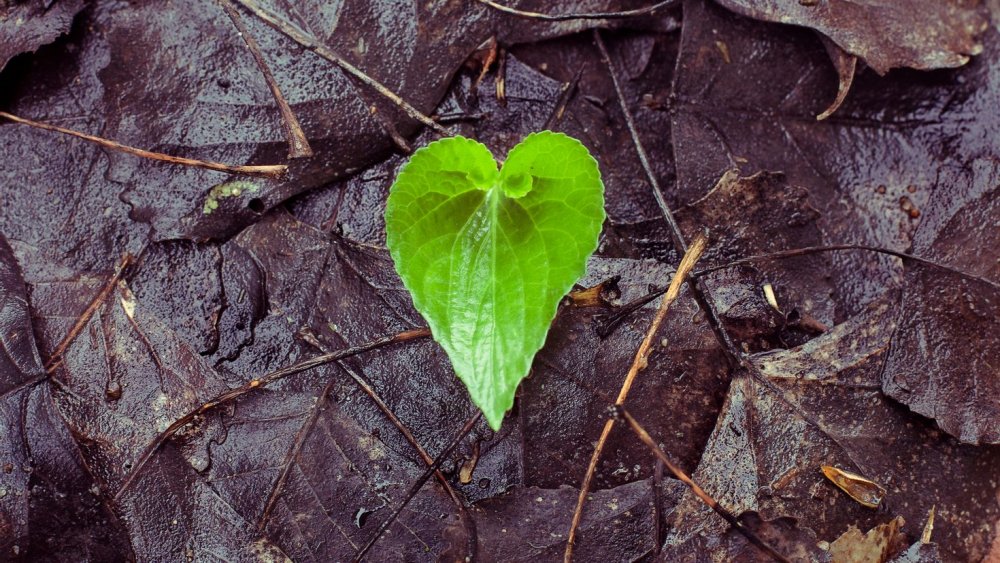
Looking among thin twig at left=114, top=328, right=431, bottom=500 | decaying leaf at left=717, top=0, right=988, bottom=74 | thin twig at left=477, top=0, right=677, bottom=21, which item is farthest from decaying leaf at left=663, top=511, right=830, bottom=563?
thin twig at left=477, top=0, right=677, bottom=21

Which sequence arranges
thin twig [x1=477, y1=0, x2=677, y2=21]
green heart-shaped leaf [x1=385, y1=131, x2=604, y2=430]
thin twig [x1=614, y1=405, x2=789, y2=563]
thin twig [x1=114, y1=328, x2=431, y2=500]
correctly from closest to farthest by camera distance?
green heart-shaped leaf [x1=385, y1=131, x2=604, y2=430]
thin twig [x1=614, y1=405, x2=789, y2=563]
thin twig [x1=114, y1=328, x2=431, y2=500]
thin twig [x1=477, y1=0, x2=677, y2=21]

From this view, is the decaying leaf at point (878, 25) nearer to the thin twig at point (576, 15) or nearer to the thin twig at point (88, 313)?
the thin twig at point (576, 15)

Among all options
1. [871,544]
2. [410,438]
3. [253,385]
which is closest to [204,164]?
[253,385]

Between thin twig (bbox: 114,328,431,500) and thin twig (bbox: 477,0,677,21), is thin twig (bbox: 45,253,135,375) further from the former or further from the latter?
thin twig (bbox: 477,0,677,21)

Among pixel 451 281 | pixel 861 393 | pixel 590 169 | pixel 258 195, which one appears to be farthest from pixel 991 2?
pixel 258 195

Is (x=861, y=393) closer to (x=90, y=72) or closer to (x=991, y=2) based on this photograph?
(x=991, y=2)

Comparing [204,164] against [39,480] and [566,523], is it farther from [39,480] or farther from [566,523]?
[566,523]
